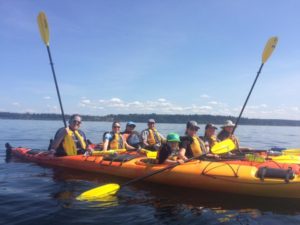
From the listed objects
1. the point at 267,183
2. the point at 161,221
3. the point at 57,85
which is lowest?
the point at 161,221

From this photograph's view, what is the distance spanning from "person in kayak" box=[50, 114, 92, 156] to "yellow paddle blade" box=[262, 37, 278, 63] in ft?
18.2

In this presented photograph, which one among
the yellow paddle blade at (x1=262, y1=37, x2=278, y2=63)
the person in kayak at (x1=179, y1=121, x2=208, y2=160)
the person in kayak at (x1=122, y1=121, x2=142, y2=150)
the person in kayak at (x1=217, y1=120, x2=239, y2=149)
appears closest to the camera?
the person in kayak at (x1=179, y1=121, x2=208, y2=160)

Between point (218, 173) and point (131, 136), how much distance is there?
4816 millimetres

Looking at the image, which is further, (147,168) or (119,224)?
(147,168)

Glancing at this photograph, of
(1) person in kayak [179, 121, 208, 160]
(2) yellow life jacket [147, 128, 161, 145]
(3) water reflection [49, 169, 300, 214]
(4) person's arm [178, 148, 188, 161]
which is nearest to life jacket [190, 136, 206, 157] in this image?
(1) person in kayak [179, 121, 208, 160]

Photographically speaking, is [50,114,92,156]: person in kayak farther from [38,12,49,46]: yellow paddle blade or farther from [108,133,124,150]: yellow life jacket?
[38,12,49,46]: yellow paddle blade

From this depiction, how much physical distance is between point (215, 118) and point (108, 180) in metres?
58.7

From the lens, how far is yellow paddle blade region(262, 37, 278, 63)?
30.1ft

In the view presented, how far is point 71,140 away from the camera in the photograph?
8703 mm

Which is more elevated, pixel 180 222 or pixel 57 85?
pixel 57 85

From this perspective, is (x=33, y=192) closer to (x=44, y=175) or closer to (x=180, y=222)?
(x=44, y=175)

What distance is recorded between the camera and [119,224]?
4.76m

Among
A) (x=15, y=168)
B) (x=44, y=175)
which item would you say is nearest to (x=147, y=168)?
(x=44, y=175)

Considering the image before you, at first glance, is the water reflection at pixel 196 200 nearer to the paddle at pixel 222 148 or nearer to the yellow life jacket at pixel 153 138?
the paddle at pixel 222 148
